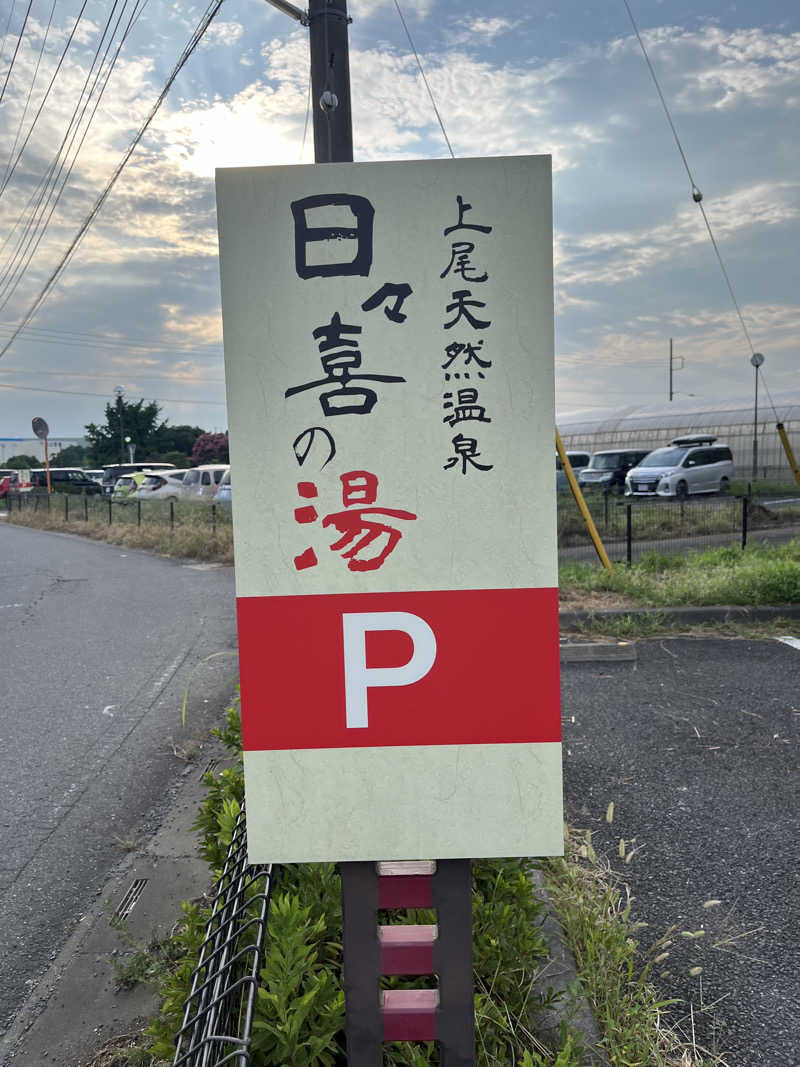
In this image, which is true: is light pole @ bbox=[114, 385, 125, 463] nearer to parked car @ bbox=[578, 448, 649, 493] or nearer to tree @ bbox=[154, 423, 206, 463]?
tree @ bbox=[154, 423, 206, 463]

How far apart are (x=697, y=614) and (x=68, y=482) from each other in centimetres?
3521

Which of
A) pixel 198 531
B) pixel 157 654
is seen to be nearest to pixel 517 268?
pixel 157 654

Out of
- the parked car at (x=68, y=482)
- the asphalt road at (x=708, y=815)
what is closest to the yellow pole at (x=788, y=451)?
the asphalt road at (x=708, y=815)

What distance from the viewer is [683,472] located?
21578 mm

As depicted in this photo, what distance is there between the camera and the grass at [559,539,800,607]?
23.8 ft

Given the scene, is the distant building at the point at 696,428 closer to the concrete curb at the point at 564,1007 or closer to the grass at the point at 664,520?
the grass at the point at 664,520

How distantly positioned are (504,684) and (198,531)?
1423 centimetres

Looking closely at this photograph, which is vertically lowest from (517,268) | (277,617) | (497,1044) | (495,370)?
(497,1044)

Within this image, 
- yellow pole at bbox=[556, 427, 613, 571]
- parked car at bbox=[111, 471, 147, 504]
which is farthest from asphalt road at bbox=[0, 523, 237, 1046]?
parked car at bbox=[111, 471, 147, 504]

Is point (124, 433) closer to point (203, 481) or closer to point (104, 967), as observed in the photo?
point (203, 481)

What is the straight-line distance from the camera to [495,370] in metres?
1.52

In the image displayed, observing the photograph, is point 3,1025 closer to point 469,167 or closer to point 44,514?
point 469,167

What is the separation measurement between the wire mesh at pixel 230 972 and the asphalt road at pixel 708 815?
1.23m

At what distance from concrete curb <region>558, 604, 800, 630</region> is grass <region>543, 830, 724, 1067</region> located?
421 cm
